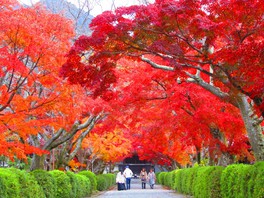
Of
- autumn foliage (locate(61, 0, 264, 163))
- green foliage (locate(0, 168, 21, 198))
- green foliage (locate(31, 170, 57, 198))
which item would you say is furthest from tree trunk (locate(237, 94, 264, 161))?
green foliage (locate(31, 170, 57, 198))

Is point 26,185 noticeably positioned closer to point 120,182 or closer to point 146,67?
point 146,67

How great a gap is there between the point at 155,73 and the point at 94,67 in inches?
222

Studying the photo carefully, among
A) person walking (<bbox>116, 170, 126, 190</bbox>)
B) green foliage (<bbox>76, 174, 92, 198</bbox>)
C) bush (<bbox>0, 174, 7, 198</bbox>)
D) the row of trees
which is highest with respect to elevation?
the row of trees

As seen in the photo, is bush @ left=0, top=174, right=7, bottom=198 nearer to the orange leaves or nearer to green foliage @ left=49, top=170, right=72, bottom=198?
green foliage @ left=49, top=170, right=72, bottom=198

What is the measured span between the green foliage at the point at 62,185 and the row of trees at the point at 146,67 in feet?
3.30

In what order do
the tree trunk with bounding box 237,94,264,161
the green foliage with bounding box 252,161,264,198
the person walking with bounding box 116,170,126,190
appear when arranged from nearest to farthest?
the green foliage with bounding box 252,161,264,198
the tree trunk with bounding box 237,94,264,161
the person walking with bounding box 116,170,126,190

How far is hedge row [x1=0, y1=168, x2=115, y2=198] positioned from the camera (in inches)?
393

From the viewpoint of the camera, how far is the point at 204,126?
53.7ft

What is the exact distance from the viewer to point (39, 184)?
1356 cm

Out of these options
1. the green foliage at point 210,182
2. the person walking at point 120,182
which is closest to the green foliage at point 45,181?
the green foliage at point 210,182

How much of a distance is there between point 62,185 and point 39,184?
9.24 feet

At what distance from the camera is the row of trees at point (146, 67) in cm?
894

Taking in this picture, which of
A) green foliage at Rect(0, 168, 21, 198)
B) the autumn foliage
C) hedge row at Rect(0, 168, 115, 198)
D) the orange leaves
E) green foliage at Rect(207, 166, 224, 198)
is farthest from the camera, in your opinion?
the orange leaves

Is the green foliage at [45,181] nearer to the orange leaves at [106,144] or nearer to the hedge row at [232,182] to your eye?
the hedge row at [232,182]
